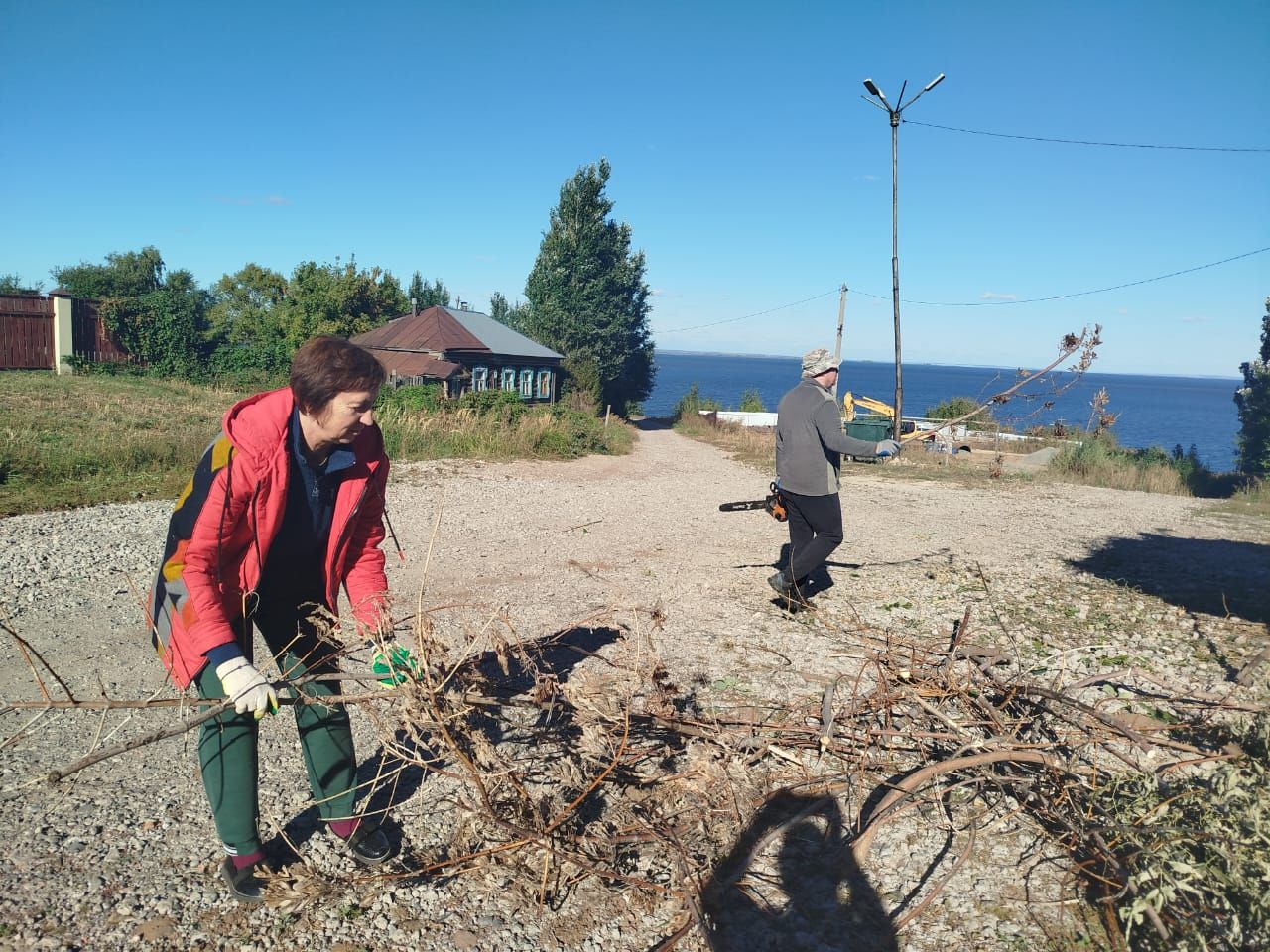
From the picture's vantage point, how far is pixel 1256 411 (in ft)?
77.7

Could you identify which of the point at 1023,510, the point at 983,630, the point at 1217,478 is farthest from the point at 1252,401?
the point at 983,630

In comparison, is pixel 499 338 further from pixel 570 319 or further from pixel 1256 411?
pixel 1256 411

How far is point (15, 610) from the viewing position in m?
5.61

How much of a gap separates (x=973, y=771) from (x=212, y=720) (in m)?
3.00

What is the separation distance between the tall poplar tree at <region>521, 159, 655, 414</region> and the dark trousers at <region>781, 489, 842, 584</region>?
2853 centimetres

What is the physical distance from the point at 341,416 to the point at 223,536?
51 centimetres

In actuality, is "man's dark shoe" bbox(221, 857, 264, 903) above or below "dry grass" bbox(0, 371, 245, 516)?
below

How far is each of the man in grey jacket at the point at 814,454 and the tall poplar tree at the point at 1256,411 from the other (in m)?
20.9

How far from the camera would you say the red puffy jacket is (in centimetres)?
242

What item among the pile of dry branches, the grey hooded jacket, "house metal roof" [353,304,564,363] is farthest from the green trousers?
"house metal roof" [353,304,564,363]

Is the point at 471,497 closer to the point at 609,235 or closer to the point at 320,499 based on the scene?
the point at 320,499

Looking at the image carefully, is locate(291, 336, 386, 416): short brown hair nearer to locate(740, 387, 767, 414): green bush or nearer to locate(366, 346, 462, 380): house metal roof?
locate(366, 346, 462, 380): house metal roof

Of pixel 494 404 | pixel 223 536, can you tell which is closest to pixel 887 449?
pixel 223 536

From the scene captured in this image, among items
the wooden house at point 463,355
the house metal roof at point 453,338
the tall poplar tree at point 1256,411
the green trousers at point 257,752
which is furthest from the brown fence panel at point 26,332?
the tall poplar tree at point 1256,411
